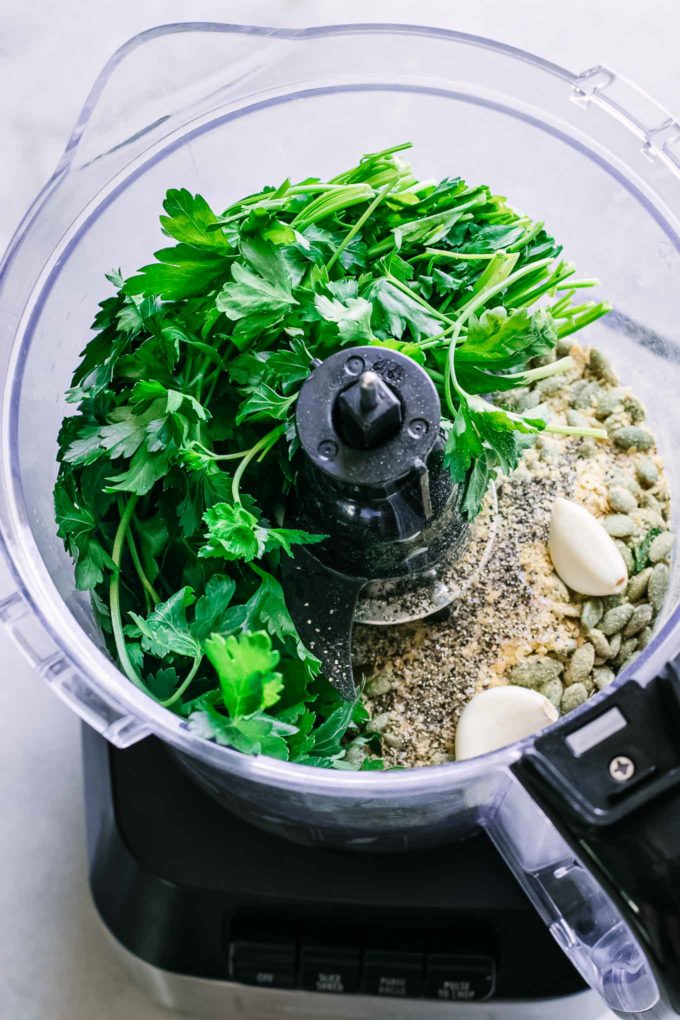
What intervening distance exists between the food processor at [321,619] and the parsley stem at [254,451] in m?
0.10

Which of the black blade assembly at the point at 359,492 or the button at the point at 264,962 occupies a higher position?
the black blade assembly at the point at 359,492

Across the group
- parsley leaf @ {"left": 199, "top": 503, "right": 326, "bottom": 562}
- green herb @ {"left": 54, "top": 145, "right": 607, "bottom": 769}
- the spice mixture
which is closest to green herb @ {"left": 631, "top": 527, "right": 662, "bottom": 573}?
the spice mixture

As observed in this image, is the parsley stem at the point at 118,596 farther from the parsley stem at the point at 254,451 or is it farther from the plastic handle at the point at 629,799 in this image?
the plastic handle at the point at 629,799

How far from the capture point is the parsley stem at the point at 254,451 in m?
0.58

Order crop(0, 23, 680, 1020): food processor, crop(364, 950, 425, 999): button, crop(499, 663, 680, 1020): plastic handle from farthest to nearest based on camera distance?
1. crop(364, 950, 425, 999): button
2. crop(0, 23, 680, 1020): food processor
3. crop(499, 663, 680, 1020): plastic handle

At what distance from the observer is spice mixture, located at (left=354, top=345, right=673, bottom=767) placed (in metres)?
0.66

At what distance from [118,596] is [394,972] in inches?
10.9

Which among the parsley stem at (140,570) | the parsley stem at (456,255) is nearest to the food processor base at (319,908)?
the parsley stem at (140,570)

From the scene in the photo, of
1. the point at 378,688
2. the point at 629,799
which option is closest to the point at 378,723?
the point at 378,688

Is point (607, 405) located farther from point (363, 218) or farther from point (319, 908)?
point (319, 908)

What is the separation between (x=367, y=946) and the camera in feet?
2.15

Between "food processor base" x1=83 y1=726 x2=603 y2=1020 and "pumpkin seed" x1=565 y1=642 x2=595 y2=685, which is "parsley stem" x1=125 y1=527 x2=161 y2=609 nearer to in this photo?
"food processor base" x1=83 y1=726 x2=603 y2=1020

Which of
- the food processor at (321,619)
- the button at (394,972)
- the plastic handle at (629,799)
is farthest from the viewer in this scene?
the button at (394,972)

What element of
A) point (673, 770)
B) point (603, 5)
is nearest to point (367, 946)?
point (673, 770)
